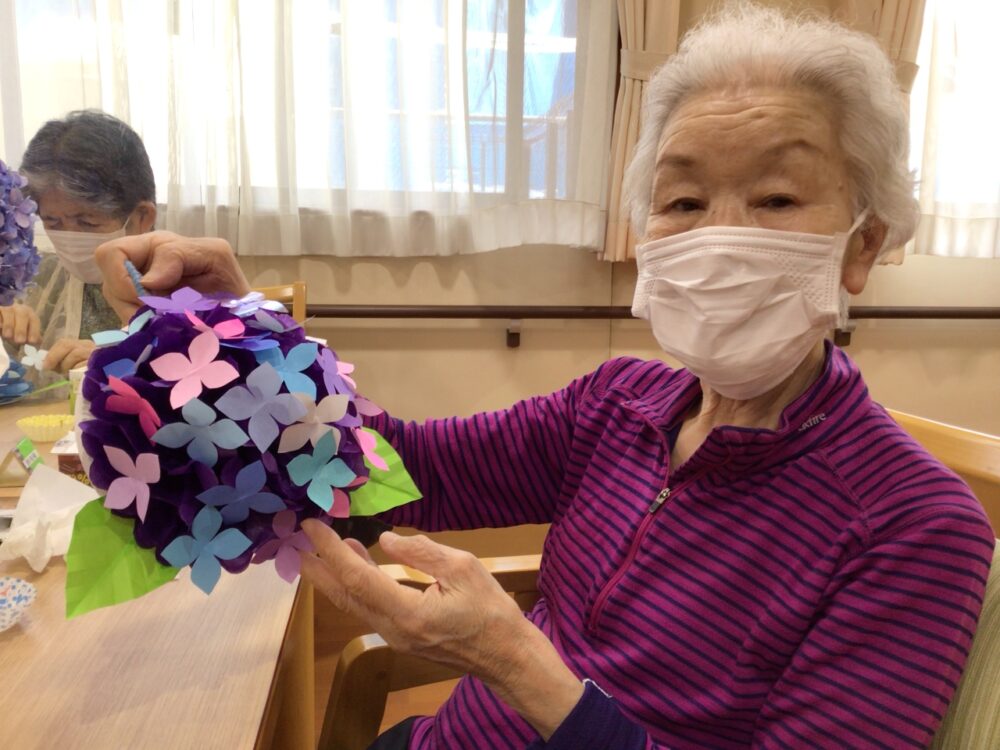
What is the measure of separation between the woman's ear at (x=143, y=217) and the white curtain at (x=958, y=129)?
2.33 meters

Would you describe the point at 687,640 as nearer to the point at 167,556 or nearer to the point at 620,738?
the point at 620,738

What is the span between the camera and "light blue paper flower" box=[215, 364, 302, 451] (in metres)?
0.57

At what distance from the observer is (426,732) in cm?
100

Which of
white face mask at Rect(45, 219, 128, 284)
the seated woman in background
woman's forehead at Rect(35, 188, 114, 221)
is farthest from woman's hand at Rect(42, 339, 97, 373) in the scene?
woman's forehead at Rect(35, 188, 114, 221)

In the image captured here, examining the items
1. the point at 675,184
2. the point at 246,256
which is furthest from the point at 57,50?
the point at 675,184

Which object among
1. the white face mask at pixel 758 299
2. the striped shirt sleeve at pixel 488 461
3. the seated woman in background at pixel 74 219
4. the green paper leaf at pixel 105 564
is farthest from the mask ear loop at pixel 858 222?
the seated woman in background at pixel 74 219

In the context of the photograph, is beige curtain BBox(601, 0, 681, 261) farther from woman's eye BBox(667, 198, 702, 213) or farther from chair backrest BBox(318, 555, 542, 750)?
chair backrest BBox(318, 555, 542, 750)

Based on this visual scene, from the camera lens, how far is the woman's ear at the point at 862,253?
0.87 m

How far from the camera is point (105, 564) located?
59 cm

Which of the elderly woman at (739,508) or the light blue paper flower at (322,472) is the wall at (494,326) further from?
the light blue paper flower at (322,472)

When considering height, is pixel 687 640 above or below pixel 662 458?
below

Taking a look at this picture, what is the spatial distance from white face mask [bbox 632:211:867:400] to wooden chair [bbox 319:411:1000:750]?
0.23 m

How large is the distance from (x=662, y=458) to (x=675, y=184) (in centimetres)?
35

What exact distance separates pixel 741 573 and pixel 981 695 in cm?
23
